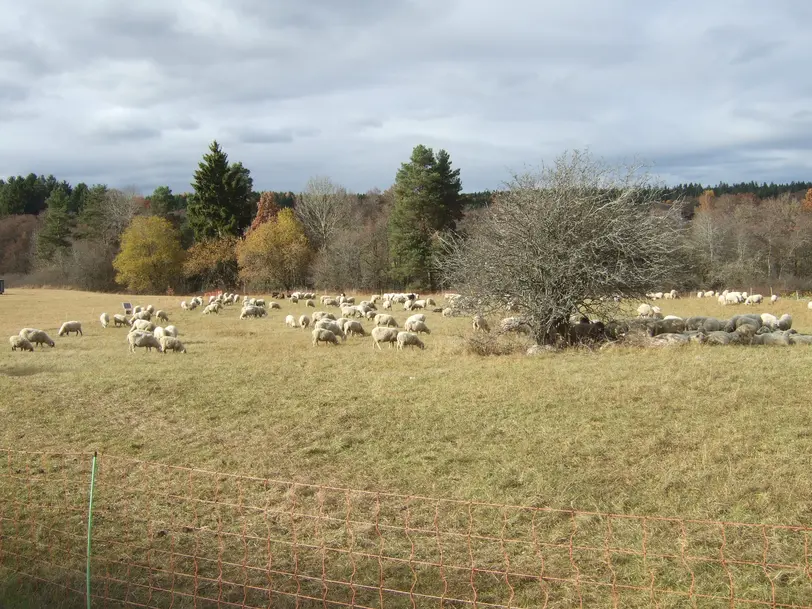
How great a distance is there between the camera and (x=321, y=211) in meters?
69.4

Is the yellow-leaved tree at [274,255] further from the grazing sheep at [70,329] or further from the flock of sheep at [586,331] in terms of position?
the grazing sheep at [70,329]

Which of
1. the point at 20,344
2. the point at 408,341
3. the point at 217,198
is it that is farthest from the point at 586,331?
the point at 217,198

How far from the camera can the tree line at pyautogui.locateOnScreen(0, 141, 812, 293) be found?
55312 millimetres

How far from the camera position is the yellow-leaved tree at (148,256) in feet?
212

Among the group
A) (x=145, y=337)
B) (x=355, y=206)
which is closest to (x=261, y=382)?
(x=145, y=337)

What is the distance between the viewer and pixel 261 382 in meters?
13.5

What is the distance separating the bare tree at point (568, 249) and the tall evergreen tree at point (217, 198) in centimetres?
5185

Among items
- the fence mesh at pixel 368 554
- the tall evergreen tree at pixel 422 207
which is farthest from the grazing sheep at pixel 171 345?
the tall evergreen tree at pixel 422 207

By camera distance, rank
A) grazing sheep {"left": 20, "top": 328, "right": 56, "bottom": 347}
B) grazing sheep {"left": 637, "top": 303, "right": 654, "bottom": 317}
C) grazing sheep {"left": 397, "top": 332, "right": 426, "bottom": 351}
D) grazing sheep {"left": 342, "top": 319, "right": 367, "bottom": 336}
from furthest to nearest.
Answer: grazing sheep {"left": 637, "top": 303, "right": 654, "bottom": 317} → grazing sheep {"left": 342, "top": 319, "right": 367, "bottom": 336} → grazing sheep {"left": 20, "top": 328, "right": 56, "bottom": 347} → grazing sheep {"left": 397, "top": 332, "right": 426, "bottom": 351}

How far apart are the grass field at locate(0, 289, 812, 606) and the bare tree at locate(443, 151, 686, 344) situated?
189 cm

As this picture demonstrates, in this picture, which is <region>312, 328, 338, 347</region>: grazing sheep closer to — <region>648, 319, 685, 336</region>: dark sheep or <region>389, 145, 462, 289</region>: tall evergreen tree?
<region>648, 319, 685, 336</region>: dark sheep

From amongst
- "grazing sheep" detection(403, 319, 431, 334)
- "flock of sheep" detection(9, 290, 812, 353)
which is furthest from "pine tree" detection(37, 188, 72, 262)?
"grazing sheep" detection(403, 319, 431, 334)

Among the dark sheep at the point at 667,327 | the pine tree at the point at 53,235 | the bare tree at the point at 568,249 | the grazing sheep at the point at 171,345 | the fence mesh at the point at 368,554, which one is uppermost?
the pine tree at the point at 53,235

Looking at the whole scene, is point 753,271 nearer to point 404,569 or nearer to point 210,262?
point 210,262
